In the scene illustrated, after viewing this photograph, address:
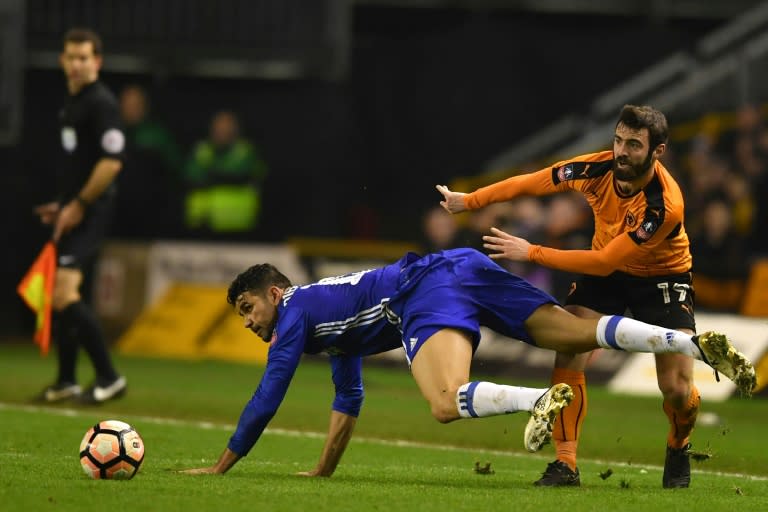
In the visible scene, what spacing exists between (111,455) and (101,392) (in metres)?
4.32

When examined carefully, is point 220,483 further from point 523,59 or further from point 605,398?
point 523,59

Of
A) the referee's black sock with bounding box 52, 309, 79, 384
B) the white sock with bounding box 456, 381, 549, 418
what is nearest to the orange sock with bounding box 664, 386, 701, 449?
the white sock with bounding box 456, 381, 549, 418

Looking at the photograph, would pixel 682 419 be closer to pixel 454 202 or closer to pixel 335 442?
pixel 454 202

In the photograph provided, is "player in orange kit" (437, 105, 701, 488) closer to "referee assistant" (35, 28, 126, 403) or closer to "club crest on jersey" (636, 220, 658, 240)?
"club crest on jersey" (636, 220, 658, 240)

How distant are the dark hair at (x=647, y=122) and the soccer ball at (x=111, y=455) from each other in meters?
2.91

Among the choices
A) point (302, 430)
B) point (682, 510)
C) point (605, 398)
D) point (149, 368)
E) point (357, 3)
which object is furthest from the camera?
point (357, 3)

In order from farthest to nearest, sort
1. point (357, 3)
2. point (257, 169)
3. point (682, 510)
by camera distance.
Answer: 1. point (357, 3)
2. point (257, 169)
3. point (682, 510)

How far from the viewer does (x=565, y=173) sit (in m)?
8.09

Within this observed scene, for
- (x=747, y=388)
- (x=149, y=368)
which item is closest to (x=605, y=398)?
(x=149, y=368)

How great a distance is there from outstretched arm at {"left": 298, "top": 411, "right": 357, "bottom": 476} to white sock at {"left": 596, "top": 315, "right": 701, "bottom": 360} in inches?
55.4

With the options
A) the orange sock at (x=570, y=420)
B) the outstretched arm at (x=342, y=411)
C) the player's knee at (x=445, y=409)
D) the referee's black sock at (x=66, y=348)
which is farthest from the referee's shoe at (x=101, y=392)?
the player's knee at (x=445, y=409)

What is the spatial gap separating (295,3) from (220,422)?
936 centimetres

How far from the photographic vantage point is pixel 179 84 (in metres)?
20.5

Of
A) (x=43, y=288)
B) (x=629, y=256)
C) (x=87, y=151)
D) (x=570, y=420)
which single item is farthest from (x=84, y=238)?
(x=629, y=256)
